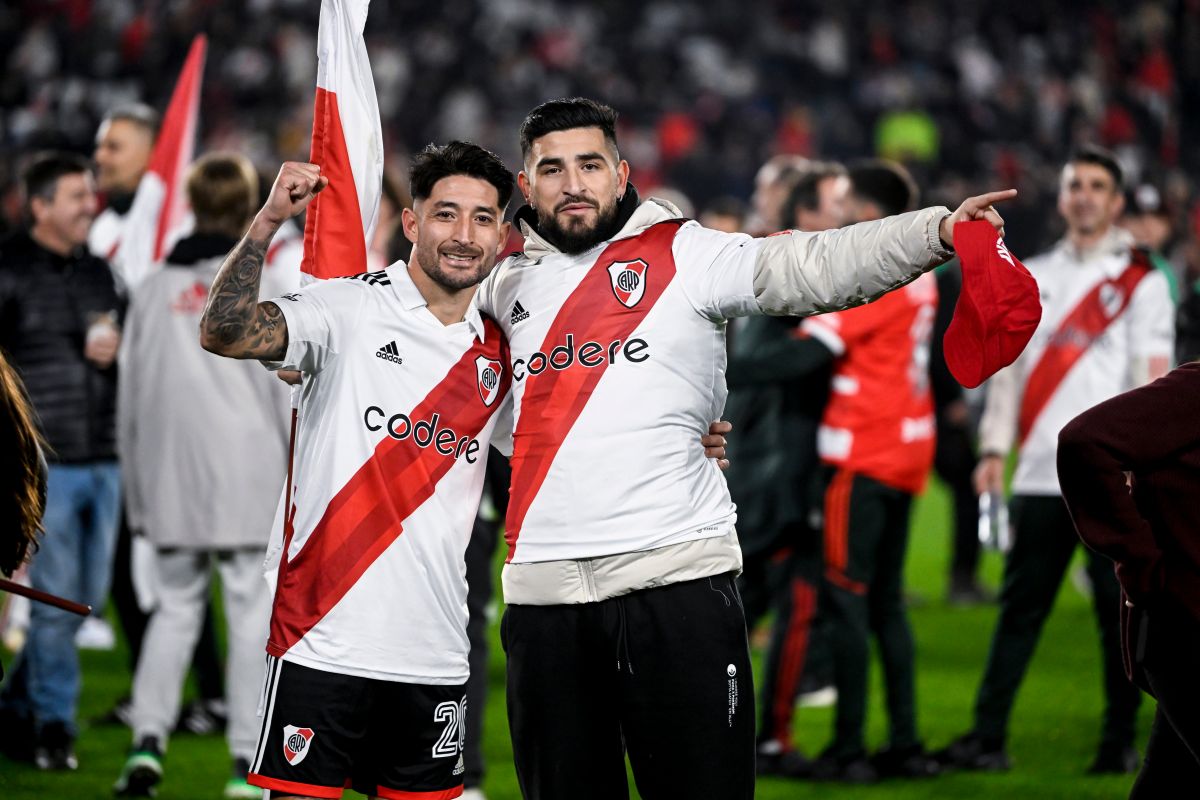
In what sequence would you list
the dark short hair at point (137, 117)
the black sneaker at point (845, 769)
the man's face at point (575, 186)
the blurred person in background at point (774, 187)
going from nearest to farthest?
the man's face at point (575, 186) < the black sneaker at point (845, 769) < the dark short hair at point (137, 117) < the blurred person in background at point (774, 187)

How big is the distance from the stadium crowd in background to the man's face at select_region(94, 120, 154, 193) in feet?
0.05

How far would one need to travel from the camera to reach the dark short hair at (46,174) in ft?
23.1

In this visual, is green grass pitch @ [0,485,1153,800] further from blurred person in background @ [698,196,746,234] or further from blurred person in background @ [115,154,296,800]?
blurred person in background @ [698,196,746,234]

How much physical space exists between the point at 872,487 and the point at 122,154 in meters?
4.49

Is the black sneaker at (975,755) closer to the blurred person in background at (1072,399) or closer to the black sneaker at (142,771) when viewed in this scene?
the blurred person in background at (1072,399)

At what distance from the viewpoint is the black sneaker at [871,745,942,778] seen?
6.69 m

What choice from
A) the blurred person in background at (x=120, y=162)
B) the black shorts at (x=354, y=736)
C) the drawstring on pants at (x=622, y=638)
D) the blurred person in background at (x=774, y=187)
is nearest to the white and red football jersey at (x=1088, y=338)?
the blurred person in background at (x=774, y=187)

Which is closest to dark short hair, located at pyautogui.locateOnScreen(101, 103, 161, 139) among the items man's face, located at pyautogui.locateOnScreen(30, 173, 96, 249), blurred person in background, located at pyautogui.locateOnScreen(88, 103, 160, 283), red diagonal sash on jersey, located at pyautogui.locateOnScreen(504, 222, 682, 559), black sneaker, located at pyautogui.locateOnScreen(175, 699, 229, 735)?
blurred person in background, located at pyautogui.locateOnScreen(88, 103, 160, 283)

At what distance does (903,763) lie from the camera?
6.70 meters

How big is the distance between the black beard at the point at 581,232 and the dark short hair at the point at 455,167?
0.51ft

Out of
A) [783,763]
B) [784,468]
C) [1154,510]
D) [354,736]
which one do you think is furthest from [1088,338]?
[354,736]

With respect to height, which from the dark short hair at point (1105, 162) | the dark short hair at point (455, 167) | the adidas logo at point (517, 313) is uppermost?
the dark short hair at point (1105, 162)

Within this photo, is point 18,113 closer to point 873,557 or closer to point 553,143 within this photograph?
point 873,557

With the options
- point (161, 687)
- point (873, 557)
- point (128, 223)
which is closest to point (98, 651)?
point (128, 223)
